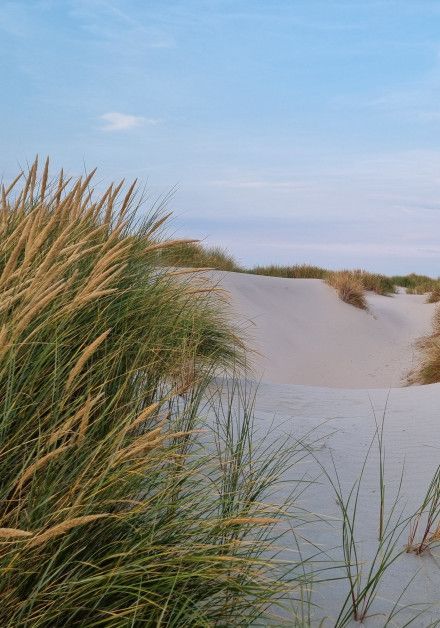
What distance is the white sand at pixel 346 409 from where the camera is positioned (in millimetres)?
2316

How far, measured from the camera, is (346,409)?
522 centimetres

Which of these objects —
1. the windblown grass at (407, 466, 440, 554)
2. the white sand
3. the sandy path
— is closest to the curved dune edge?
the white sand

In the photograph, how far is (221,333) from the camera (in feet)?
19.1

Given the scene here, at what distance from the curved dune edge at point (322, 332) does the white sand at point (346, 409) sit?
3 cm

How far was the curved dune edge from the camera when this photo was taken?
1164cm

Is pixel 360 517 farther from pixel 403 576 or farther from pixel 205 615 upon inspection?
pixel 205 615

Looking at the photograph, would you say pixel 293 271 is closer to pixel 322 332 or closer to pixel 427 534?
pixel 322 332

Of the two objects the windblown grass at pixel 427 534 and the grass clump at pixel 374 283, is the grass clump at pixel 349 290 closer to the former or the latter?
the grass clump at pixel 374 283

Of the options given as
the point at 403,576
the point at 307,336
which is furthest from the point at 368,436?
the point at 307,336

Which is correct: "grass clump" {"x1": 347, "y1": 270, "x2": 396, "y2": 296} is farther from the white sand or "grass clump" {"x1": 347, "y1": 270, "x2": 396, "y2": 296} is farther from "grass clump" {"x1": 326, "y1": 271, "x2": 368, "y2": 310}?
the white sand

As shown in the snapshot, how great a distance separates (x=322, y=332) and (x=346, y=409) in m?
8.63

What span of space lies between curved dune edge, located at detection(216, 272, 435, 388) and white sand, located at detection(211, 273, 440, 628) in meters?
0.03

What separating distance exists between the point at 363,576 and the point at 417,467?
131cm

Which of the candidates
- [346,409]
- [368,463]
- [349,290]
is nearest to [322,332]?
[349,290]
